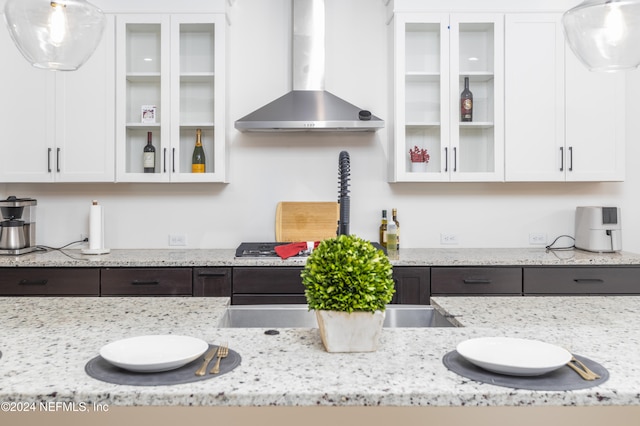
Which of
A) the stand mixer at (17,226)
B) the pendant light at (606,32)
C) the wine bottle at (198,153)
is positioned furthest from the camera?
the wine bottle at (198,153)

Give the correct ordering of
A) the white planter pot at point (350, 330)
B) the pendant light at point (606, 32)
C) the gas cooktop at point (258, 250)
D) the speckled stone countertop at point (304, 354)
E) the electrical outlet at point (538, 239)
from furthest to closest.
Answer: the electrical outlet at point (538, 239) → the gas cooktop at point (258, 250) → the pendant light at point (606, 32) → the white planter pot at point (350, 330) → the speckled stone countertop at point (304, 354)

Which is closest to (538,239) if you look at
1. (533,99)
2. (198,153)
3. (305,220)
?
(533,99)

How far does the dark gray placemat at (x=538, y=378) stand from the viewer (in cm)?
107

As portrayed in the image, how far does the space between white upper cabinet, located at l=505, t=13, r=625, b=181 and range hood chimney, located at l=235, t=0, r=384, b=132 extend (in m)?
0.97

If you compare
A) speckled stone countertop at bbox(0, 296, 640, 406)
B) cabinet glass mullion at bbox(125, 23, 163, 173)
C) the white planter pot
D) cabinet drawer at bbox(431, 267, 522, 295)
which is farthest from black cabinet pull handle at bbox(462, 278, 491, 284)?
cabinet glass mullion at bbox(125, 23, 163, 173)

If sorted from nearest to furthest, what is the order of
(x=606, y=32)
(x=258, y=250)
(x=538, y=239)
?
1. (x=606, y=32)
2. (x=258, y=250)
3. (x=538, y=239)

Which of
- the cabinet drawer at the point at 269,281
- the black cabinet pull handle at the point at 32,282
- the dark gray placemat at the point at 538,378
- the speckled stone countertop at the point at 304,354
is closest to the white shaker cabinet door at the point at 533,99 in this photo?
the cabinet drawer at the point at 269,281

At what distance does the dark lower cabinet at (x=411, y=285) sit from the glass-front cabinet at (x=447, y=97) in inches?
26.3

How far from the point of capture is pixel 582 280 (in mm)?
3146

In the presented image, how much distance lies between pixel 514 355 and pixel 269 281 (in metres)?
2.01

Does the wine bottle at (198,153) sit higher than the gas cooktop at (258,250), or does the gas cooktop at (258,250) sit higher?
the wine bottle at (198,153)

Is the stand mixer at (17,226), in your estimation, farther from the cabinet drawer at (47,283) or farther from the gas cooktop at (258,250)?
the gas cooktop at (258,250)

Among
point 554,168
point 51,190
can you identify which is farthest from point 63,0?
point 554,168

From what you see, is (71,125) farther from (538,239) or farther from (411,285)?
(538,239)
